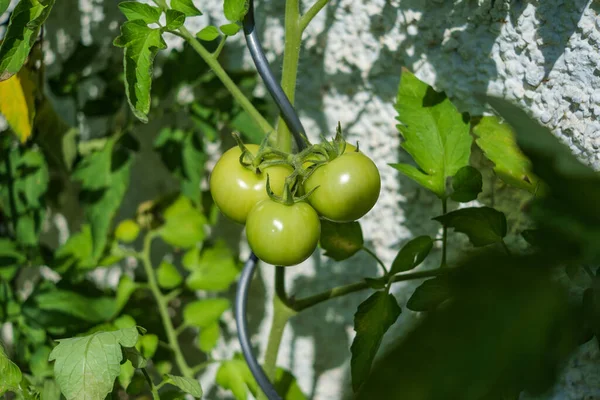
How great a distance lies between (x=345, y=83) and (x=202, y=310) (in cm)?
37

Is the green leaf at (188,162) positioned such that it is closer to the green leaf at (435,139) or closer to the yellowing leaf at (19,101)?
the yellowing leaf at (19,101)

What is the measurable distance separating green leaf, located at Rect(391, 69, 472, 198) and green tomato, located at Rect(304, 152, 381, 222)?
0.12 meters

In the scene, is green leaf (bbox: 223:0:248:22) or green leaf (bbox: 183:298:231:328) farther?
green leaf (bbox: 183:298:231:328)

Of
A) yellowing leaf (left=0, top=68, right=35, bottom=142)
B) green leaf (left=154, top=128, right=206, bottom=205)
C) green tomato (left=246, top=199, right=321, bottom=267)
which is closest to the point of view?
green tomato (left=246, top=199, right=321, bottom=267)

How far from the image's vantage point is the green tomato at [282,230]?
492 millimetres

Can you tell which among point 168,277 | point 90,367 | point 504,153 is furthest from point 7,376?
point 504,153

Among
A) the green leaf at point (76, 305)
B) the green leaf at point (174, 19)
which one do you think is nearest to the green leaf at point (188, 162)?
the green leaf at point (76, 305)

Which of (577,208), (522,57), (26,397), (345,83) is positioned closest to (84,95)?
(345,83)

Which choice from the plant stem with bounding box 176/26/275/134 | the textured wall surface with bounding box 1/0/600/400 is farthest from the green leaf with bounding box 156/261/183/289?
the plant stem with bounding box 176/26/275/134

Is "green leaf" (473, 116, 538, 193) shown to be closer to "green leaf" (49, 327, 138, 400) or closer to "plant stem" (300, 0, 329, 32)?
"plant stem" (300, 0, 329, 32)

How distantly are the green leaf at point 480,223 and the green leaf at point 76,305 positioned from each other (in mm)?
509

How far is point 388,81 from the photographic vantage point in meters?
0.79

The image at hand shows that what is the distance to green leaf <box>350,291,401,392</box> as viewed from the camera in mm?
565

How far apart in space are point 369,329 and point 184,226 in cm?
43
